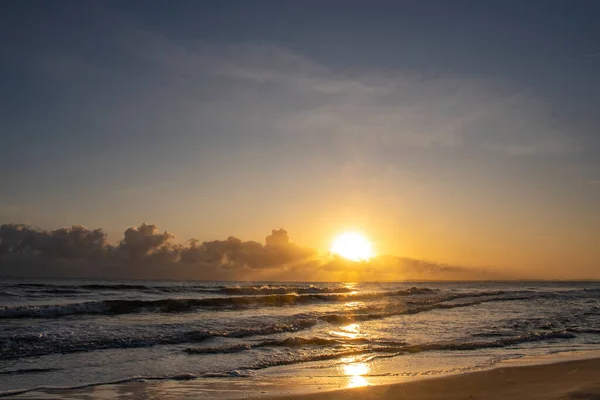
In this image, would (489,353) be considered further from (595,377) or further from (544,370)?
(595,377)

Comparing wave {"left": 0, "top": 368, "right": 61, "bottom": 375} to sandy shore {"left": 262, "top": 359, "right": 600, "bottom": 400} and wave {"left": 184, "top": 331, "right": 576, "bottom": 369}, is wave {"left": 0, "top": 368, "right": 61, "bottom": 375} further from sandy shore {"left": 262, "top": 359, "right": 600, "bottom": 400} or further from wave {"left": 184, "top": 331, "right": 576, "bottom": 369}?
sandy shore {"left": 262, "top": 359, "right": 600, "bottom": 400}

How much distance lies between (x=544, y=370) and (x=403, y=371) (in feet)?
9.93

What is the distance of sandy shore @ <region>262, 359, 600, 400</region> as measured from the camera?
26.3ft

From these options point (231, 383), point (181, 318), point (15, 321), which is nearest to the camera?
point (231, 383)

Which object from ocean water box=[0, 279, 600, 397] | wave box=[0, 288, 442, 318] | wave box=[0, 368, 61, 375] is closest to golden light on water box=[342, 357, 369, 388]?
ocean water box=[0, 279, 600, 397]

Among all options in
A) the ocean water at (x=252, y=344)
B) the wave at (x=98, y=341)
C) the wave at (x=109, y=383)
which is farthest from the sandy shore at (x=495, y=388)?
the wave at (x=98, y=341)

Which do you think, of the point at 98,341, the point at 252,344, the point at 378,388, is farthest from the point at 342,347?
the point at 98,341

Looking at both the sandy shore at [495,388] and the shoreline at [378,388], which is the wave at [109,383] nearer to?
the shoreline at [378,388]

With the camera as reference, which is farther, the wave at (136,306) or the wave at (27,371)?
the wave at (136,306)

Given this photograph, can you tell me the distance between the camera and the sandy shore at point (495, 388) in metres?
8.03

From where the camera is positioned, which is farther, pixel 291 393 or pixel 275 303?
pixel 275 303

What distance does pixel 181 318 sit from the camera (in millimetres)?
21859

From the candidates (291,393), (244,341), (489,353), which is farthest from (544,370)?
(244,341)

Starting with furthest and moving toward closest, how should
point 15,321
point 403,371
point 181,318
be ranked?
1. point 181,318
2. point 15,321
3. point 403,371
